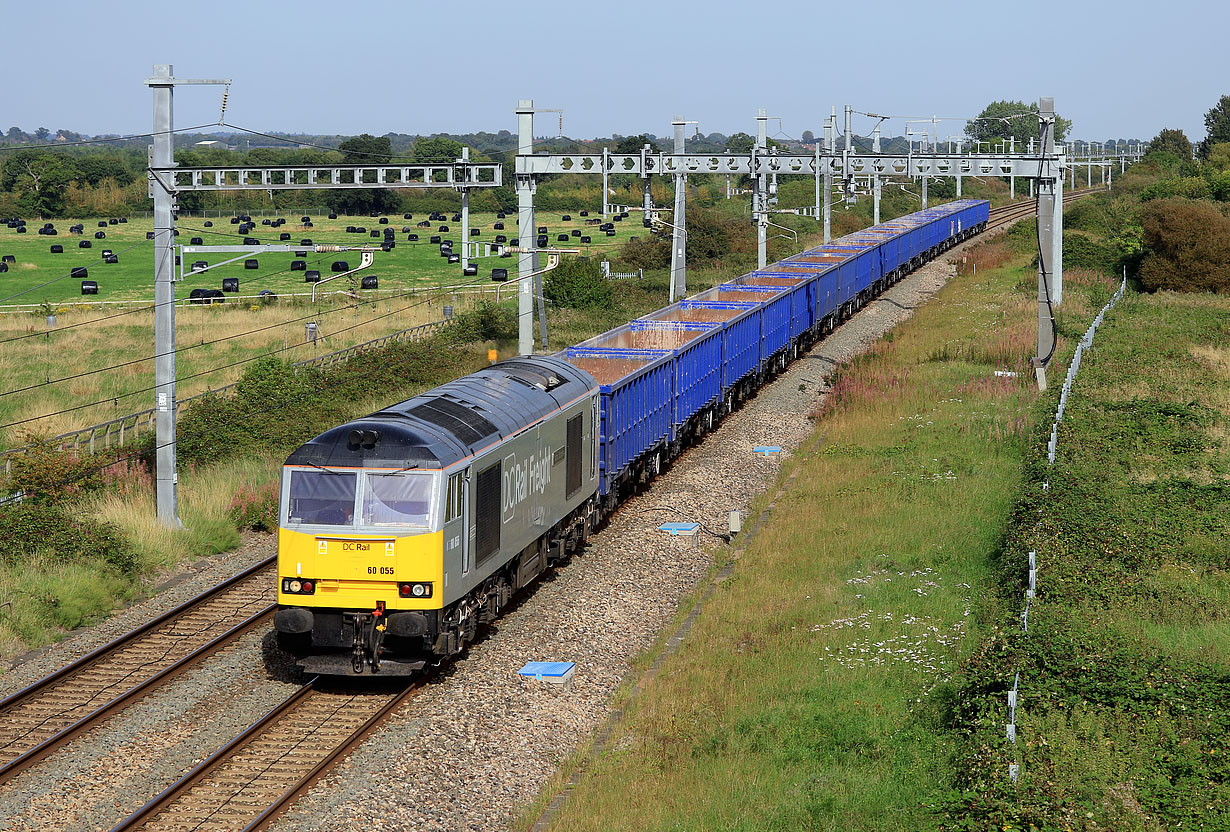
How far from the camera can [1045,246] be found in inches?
1313

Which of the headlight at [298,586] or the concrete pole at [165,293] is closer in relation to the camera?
the headlight at [298,586]

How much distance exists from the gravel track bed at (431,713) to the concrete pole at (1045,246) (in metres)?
15.5

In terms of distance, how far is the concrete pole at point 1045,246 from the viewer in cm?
3319

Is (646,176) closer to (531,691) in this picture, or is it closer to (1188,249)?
(531,691)

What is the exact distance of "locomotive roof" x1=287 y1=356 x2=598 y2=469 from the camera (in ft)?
49.0

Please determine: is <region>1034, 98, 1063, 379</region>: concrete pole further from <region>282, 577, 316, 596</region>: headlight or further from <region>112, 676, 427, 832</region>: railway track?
<region>282, 577, 316, 596</region>: headlight

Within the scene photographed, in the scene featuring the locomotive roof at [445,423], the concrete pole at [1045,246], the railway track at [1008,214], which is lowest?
the locomotive roof at [445,423]

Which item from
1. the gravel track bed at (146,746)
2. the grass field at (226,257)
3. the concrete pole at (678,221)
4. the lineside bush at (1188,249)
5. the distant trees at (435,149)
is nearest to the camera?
the gravel track bed at (146,746)

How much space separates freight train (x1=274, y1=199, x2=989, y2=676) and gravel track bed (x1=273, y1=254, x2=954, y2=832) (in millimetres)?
538

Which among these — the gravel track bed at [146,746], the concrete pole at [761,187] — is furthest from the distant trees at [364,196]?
the gravel track bed at [146,746]

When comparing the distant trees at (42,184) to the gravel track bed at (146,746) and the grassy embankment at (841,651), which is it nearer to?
the grassy embankment at (841,651)

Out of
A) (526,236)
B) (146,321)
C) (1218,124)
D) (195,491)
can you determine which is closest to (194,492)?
(195,491)

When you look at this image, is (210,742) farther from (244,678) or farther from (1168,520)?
(1168,520)

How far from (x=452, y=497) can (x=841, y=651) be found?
5.48 metres
